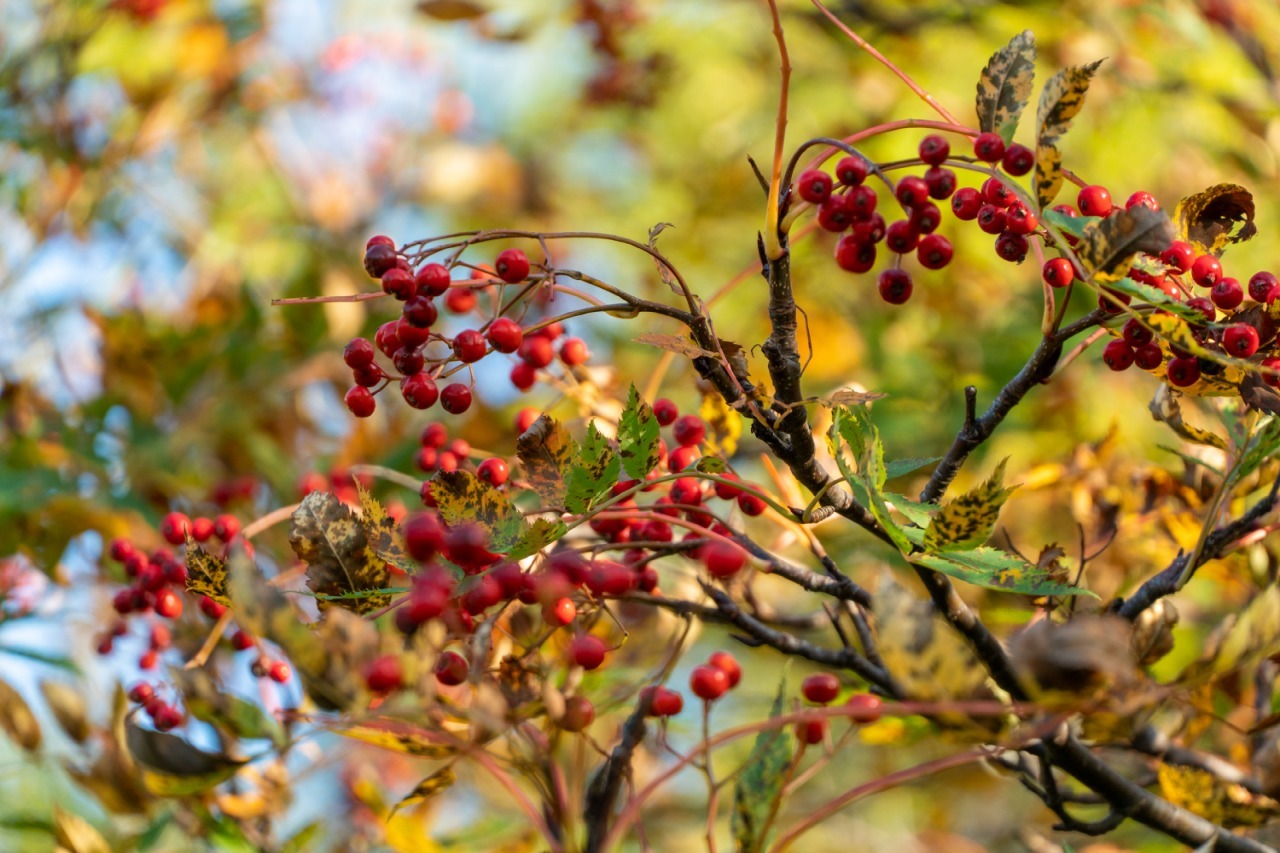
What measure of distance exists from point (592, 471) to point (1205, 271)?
426 mm

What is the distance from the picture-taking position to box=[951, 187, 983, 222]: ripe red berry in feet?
2.43

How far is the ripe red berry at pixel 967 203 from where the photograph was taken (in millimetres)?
741

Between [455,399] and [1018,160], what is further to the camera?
[455,399]

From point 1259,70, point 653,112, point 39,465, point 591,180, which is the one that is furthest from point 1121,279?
point 591,180

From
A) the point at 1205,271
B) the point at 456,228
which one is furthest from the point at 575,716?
the point at 456,228

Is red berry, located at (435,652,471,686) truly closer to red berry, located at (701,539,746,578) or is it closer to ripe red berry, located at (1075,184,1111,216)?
red berry, located at (701,539,746,578)

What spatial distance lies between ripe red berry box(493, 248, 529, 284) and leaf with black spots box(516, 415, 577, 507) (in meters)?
0.10

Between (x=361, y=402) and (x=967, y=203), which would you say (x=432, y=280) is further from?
(x=967, y=203)

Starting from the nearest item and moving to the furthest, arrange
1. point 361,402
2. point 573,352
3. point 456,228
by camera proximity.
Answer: point 361,402
point 573,352
point 456,228

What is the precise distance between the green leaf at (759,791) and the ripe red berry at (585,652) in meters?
0.11

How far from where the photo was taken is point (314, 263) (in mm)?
2121

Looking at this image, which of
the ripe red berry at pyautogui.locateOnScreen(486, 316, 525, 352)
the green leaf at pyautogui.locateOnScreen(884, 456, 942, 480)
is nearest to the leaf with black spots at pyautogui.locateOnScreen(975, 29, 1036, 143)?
the green leaf at pyautogui.locateOnScreen(884, 456, 942, 480)

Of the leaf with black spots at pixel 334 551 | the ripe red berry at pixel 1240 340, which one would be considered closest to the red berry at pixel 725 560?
the leaf with black spots at pixel 334 551

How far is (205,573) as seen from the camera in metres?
0.68
